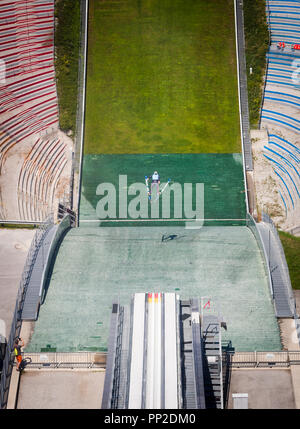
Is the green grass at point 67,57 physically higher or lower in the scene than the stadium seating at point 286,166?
higher

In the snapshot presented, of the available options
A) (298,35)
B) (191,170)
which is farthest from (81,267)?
(298,35)

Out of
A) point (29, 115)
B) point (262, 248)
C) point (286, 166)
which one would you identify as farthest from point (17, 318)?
point (286, 166)

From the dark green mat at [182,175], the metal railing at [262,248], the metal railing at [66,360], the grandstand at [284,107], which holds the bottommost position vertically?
the metal railing at [66,360]

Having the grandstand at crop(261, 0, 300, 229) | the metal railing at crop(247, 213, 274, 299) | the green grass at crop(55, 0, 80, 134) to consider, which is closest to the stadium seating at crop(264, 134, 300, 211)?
the grandstand at crop(261, 0, 300, 229)

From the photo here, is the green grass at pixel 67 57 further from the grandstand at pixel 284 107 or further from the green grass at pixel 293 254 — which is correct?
the green grass at pixel 293 254

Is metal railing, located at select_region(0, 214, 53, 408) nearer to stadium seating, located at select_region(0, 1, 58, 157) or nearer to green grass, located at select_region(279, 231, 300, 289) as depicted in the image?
stadium seating, located at select_region(0, 1, 58, 157)

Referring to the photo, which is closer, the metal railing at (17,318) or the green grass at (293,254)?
the metal railing at (17,318)

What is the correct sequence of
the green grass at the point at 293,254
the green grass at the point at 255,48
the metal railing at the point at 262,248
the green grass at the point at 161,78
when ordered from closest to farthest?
the metal railing at the point at 262,248, the green grass at the point at 293,254, the green grass at the point at 161,78, the green grass at the point at 255,48

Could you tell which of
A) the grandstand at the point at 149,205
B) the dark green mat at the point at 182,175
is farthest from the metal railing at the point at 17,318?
the dark green mat at the point at 182,175
